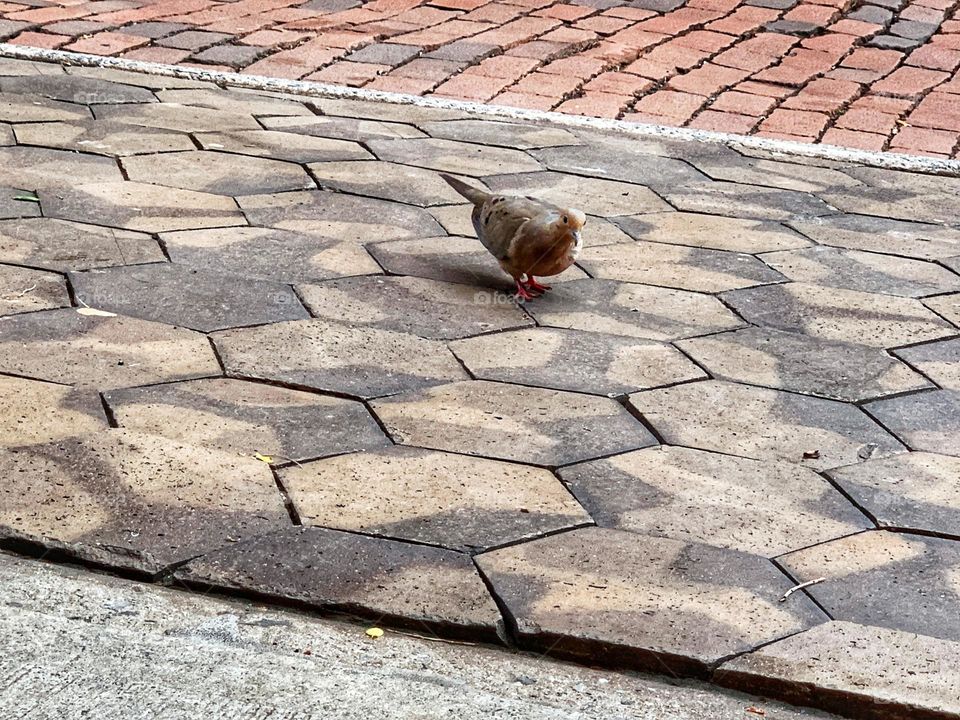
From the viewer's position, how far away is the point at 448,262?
3.86m

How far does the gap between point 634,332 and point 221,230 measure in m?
1.26

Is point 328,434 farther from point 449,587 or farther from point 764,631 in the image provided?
point 764,631

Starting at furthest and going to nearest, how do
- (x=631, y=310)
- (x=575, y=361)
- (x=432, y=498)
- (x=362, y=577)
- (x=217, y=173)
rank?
(x=217, y=173) → (x=631, y=310) → (x=575, y=361) → (x=432, y=498) → (x=362, y=577)

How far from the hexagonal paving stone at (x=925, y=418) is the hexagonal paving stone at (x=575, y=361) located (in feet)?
1.43

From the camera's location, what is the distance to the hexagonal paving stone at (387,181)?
4.38 m

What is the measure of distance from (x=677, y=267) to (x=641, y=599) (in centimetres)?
188

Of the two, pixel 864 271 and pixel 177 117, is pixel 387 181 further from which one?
pixel 864 271

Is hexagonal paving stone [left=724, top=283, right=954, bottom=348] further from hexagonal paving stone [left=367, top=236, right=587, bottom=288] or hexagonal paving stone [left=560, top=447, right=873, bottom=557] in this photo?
hexagonal paving stone [left=560, top=447, right=873, bottom=557]

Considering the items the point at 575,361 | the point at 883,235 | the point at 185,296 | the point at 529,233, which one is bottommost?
the point at 883,235

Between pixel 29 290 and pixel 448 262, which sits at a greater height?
pixel 29 290

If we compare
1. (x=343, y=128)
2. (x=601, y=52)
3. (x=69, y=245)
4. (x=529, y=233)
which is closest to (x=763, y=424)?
(x=529, y=233)

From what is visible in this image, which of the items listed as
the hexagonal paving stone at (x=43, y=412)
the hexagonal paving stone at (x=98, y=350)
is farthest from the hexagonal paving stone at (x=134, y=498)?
the hexagonal paving stone at (x=98, y=350)

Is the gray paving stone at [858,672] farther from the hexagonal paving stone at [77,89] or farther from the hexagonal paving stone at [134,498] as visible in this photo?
the hexagonal paving stone at [77,89]

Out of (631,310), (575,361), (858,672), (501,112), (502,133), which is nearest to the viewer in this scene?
(858,672)
